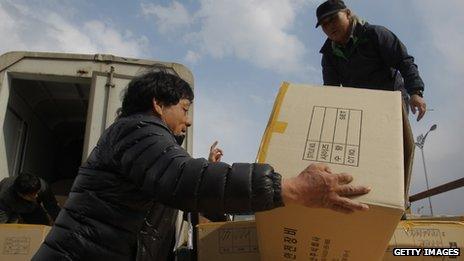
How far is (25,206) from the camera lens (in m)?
4.07

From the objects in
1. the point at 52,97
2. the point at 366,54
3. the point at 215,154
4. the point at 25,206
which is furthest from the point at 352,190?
the point at 52,97

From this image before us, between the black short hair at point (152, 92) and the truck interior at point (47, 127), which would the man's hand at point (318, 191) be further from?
the truck interior at point (47, 127)

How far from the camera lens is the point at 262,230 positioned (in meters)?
1.71

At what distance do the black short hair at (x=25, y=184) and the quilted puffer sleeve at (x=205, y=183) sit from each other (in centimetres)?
276

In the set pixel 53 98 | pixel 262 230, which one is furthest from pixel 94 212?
pixel 53 98

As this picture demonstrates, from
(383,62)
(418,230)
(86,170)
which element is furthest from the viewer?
(383,62)

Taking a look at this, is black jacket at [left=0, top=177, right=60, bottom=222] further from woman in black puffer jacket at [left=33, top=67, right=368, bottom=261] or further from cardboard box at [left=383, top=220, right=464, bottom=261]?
cardboard box at [left=383, top=220, right=464, bottom=261]

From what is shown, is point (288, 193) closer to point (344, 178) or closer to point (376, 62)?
point (344, 178)

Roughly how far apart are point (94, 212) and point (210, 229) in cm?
92

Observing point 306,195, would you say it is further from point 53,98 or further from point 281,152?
point 53,98

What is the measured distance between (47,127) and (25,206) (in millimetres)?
1791

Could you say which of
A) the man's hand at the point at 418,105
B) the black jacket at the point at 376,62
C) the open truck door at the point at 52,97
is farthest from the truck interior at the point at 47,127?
the man's hand at the point at 418,105

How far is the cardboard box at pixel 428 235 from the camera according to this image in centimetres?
216

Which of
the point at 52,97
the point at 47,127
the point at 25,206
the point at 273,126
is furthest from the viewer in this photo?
the point at 47,127
